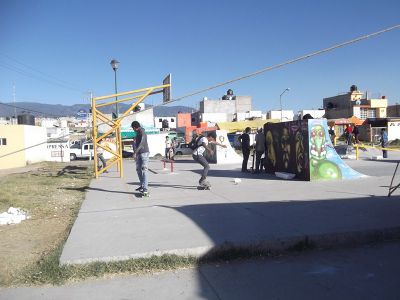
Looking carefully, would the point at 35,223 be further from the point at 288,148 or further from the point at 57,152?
the point at 57,152

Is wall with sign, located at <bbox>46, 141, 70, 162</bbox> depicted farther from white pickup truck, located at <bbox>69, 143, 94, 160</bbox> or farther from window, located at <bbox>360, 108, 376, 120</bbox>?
window, located at <bbox>360, 108, 376, 120</bbox>

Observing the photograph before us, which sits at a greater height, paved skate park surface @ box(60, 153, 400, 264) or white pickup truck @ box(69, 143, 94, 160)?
paved skate park surface @ box(60, 153, 400, 264)

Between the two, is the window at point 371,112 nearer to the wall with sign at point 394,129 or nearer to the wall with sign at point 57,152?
the wall with sign at point 394,129

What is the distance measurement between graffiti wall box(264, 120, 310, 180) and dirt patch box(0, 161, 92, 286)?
606 centimetres

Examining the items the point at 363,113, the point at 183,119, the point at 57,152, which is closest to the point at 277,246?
the point at 57,152

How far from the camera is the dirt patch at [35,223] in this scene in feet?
18.3

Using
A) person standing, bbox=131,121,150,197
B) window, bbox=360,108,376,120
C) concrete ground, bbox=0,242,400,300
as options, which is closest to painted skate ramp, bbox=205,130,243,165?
person standing, bbox=131,121,150,197

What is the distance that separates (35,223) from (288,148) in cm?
783

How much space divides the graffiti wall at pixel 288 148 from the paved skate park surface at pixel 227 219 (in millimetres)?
1109

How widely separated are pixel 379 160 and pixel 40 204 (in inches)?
613

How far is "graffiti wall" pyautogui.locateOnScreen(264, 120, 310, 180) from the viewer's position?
12.1 meters

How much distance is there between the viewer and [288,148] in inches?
519

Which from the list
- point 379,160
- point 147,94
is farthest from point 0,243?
point 379,160

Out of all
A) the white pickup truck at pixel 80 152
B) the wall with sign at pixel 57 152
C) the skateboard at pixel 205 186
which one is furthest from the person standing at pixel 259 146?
the white pickup truck at pixel 80 152
